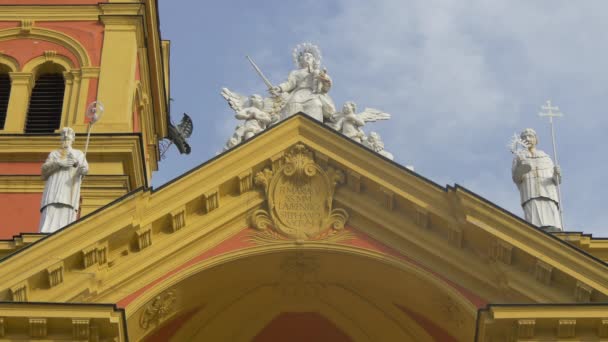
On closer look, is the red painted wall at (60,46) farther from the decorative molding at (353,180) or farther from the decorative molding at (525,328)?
the decorative molding at (525,328)

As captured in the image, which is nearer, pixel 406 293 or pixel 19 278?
pixel 19 278

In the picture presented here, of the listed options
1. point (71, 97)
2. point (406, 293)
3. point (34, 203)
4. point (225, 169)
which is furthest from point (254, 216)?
point (71, 97)

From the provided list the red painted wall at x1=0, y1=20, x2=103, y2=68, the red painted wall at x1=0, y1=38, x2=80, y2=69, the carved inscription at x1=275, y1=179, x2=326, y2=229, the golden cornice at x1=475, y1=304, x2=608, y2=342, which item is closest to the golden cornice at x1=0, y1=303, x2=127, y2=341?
the carved inscription at x1=275, y1=179, x2=326, y2=229

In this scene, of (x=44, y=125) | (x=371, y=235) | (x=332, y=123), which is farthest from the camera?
(x=44, y=125)

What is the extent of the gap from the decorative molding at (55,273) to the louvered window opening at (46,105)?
360 inches

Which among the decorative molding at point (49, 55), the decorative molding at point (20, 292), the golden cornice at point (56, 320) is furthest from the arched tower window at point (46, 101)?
the golden cornice at point (56, 320)

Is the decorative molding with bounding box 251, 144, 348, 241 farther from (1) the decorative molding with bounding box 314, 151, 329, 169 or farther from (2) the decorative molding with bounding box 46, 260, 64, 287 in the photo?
(2) the decorative molding with bounding box 46, 260, 64, 287

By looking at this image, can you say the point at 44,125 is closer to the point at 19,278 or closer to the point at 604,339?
the point at 19,278

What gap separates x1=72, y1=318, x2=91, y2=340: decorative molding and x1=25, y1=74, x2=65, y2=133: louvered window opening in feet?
33.3

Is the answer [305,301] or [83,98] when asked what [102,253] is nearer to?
[305,301]

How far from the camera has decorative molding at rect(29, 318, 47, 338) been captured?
1833 cm

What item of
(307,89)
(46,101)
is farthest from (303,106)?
(46,101)

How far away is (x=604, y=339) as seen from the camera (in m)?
18.4

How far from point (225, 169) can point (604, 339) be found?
19.9 ft
